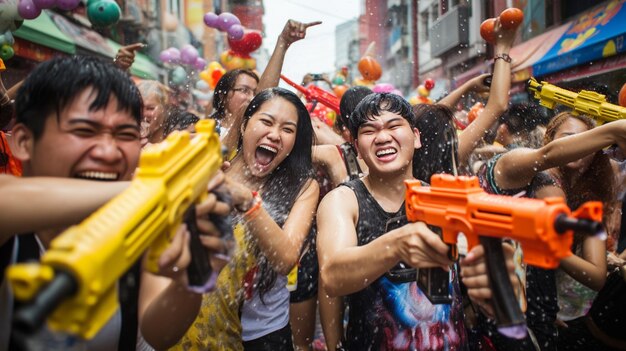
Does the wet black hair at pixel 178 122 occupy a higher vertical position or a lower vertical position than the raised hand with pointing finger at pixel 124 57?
lower

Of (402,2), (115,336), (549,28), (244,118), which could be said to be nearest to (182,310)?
(115,336)

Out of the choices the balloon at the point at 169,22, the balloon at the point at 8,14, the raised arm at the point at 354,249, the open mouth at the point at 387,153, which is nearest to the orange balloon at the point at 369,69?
the balloon at the point at 8,14

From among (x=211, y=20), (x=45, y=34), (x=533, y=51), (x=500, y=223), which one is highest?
(x=45, y=34)

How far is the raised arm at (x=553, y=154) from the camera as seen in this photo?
7.79ft

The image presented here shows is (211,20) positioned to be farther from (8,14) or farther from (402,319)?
(402,319)

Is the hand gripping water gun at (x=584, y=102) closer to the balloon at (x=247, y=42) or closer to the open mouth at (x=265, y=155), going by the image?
the open mouth at (x=265, y=155)

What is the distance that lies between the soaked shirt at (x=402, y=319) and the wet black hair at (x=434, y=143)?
71 cm

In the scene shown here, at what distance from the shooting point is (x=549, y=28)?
38.8 ft

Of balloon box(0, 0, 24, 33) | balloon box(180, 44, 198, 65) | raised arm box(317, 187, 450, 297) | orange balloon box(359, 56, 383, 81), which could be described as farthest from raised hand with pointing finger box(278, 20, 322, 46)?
balloon box(180, 44, 198, 65)

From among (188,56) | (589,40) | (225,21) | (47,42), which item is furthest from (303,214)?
(47,42)

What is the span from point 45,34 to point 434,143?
34.2 feet

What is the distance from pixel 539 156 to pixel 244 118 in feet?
6.03

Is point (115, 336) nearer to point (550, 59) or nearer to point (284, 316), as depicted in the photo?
point (284, 316)

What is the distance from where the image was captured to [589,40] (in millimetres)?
8781
